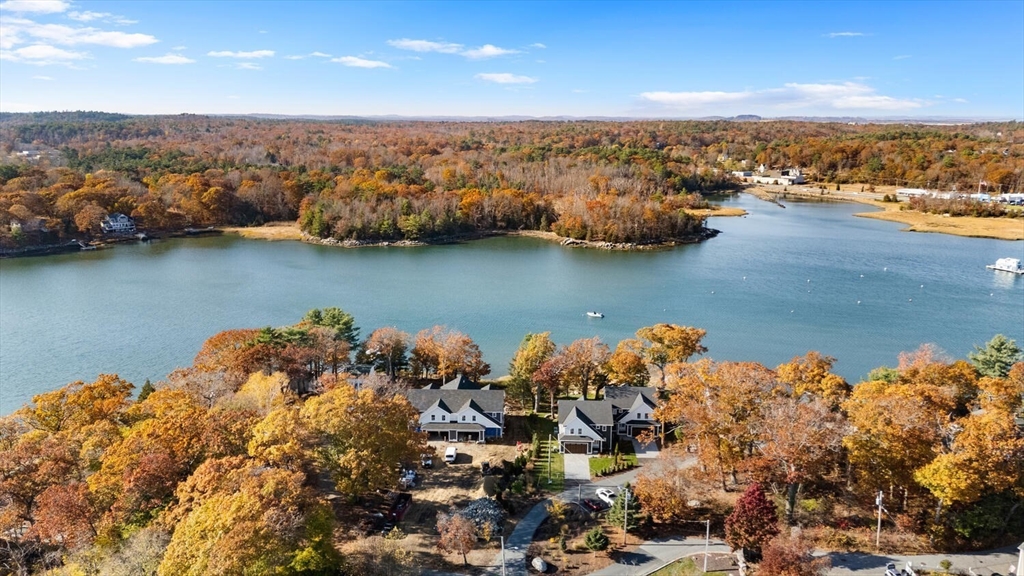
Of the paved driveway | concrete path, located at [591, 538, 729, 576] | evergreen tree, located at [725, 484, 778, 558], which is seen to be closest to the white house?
the paved driveway

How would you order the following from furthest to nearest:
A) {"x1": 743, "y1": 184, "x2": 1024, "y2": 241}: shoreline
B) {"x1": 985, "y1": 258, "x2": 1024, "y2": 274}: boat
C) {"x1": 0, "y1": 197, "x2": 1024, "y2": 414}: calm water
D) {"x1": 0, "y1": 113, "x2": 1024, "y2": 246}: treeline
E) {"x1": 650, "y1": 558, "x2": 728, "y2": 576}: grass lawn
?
1. {"x1": 743, "y1": 184, "x2": 1024, "y2": 241}: shoreline
2. {"x1": 0, "y1": 113, "x2": 1024, "y2": 246}: treeline
3. {"x1": 985, "y1": 258, "x2": 1024, "y2": 274}: boat
4. {"x1": 0, "y1": 197, "x2": 1024, "y2": 414}: calm water
5. {"x1": 650, "y1": 558, "x2": 728, "y2": 576}: grass lawn

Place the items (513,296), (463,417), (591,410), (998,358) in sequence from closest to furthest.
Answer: (591,410), (463,417), (998,358), (513,296)

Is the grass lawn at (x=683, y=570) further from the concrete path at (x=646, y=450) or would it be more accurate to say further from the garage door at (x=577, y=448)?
the garage door at (x=577, y=448)

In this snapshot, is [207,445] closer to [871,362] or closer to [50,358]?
[50,358]

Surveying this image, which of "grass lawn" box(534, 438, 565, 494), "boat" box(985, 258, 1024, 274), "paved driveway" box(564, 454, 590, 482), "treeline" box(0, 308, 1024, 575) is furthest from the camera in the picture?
"boat" box(985, 258, 1024, 274)

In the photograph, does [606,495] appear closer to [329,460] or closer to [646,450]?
[646,450]

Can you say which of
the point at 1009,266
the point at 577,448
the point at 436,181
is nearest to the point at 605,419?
the point at 577,448

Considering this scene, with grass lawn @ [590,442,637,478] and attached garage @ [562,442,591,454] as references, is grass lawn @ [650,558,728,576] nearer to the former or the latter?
grass lawn @ [590,442,637,478]

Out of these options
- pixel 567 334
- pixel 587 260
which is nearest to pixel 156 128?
pixel 587 260

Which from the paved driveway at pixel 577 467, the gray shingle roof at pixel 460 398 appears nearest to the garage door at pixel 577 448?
the paved driveway at pixel 577 467
